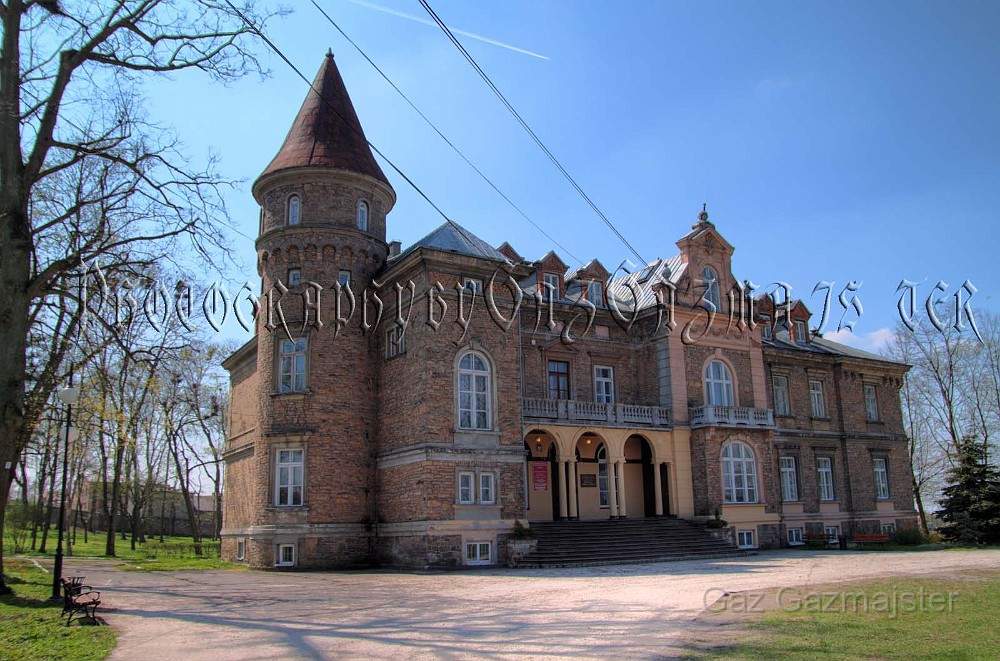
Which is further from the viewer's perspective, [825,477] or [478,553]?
[825,477]

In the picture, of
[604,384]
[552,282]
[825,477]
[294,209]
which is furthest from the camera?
[825,477]

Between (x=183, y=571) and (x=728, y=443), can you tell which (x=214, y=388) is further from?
(x=728, y=443)

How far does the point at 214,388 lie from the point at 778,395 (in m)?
32.3

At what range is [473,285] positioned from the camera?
25766 mm

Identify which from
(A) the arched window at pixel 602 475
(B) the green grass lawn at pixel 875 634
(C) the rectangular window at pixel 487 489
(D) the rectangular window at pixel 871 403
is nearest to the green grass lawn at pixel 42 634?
(B) the green grass lawn at pixel 875 634

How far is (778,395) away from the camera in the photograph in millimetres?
35438

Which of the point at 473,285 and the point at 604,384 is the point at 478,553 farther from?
the point at 604,384

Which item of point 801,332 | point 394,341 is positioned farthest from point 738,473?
point 394,341

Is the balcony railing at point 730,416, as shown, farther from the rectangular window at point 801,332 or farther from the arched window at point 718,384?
the rectangular window at point 801,332

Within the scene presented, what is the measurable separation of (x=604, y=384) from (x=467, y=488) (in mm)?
8683

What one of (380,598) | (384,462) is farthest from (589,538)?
(380,598)

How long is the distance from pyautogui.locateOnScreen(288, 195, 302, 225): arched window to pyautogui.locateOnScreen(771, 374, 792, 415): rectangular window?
856 inches

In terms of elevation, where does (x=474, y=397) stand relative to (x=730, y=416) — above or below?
above

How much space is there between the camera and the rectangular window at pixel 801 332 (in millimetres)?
38562
